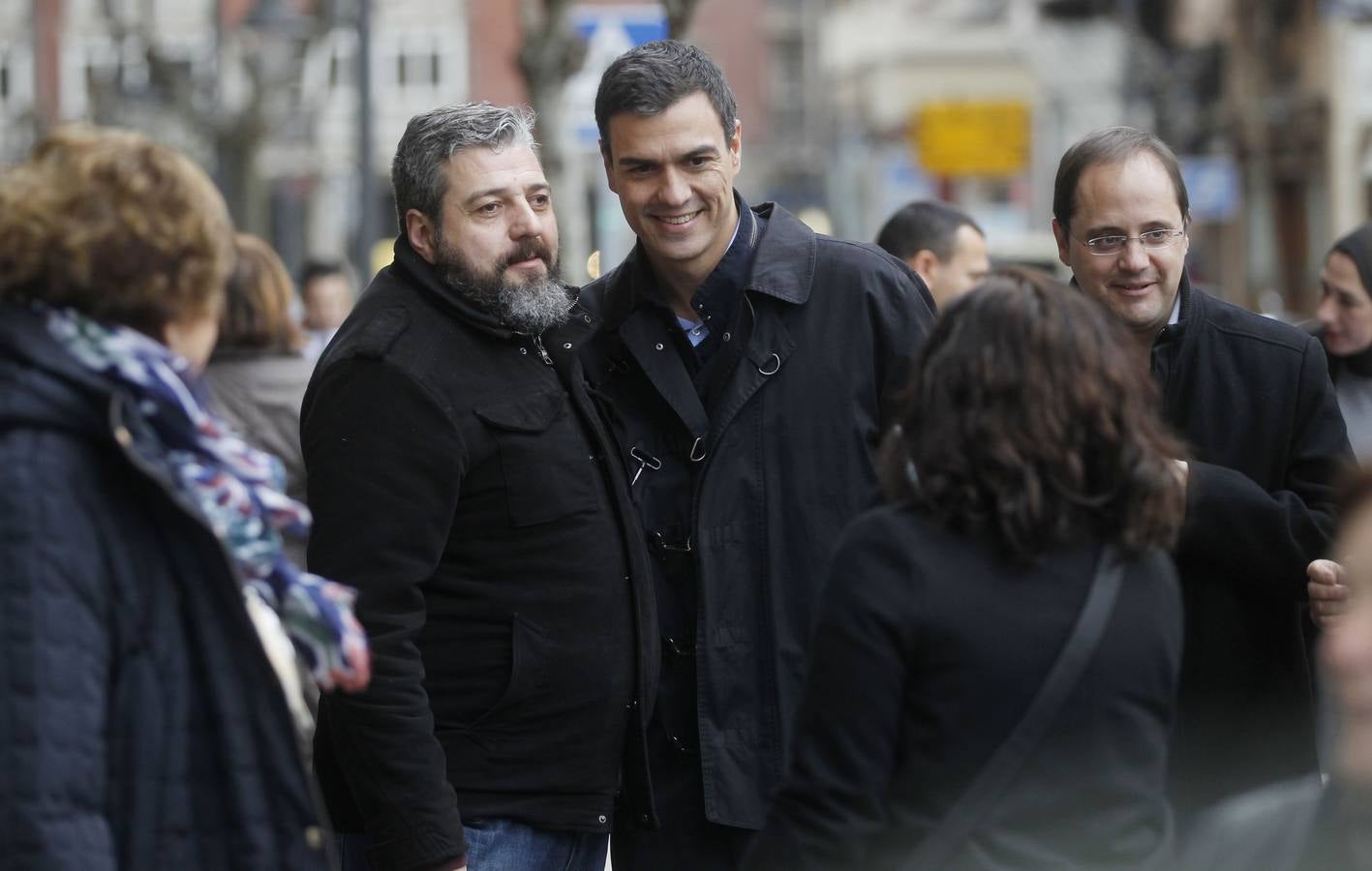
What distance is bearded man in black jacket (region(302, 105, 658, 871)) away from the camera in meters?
3.86

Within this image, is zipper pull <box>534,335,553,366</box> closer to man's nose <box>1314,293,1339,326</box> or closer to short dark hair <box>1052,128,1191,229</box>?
short dark hair <box>1052,128,1191,229</box>

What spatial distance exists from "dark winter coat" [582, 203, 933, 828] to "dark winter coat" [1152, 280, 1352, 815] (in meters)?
0.61

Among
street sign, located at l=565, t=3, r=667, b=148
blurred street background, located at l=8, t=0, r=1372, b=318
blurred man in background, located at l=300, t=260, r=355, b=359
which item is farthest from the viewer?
blurred street background, located at l=8, t=0, r=1372, b=318

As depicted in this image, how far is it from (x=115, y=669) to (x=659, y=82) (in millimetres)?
1951

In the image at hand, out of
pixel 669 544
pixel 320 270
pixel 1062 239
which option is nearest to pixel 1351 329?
pixel 1062 239

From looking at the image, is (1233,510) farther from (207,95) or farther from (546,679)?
(207,95)

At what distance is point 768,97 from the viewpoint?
6862cm

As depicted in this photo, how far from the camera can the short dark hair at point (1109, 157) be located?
4.40m

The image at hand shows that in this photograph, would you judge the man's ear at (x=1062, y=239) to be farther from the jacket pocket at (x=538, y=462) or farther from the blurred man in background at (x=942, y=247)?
the blurred man in background at (x=942, y=247)

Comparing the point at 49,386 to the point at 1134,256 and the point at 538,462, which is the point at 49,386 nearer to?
the point at 538,462

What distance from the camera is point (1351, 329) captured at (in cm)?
623

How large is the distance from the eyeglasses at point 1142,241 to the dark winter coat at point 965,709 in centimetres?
155

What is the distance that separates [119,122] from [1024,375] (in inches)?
1182

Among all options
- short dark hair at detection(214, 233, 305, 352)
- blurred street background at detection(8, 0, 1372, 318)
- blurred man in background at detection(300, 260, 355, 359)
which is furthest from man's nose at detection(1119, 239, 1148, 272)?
blurred man in background at detection(300, 260, 355, 359)
